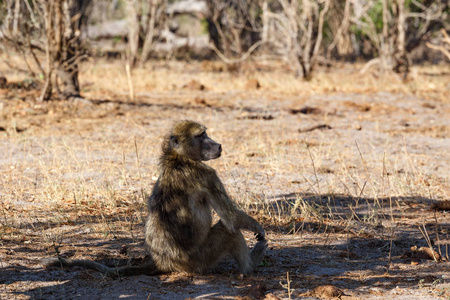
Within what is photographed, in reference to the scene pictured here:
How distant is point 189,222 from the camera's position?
13.6 ft

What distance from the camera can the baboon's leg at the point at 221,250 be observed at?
4.21 m

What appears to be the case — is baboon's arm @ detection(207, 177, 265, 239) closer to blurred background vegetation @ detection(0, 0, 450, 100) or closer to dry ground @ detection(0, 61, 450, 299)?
dry ground @ detection(0, 61, 450, 299)

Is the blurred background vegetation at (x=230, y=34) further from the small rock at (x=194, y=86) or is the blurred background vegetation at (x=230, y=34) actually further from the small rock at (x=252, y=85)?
the small rock at (x=194, y=86)

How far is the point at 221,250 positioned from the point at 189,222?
13.8 inches

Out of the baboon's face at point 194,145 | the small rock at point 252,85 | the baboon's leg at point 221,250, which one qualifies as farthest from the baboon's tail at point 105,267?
the small rock at point 252,85

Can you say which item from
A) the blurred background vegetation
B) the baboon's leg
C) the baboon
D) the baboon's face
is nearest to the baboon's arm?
the baboon

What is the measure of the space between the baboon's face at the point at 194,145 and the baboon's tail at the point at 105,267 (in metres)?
0.87

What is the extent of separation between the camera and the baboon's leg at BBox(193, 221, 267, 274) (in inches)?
166

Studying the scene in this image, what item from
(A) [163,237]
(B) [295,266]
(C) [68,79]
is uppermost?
(C) [68,79]

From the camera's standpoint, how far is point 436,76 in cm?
1888

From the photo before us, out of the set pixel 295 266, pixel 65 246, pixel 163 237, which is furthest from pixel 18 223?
pixel 295 266

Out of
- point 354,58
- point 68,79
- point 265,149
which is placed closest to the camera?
point 265,149

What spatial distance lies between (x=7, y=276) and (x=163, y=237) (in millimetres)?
1165

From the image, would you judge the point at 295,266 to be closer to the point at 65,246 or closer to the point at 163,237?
the point at 163,237
